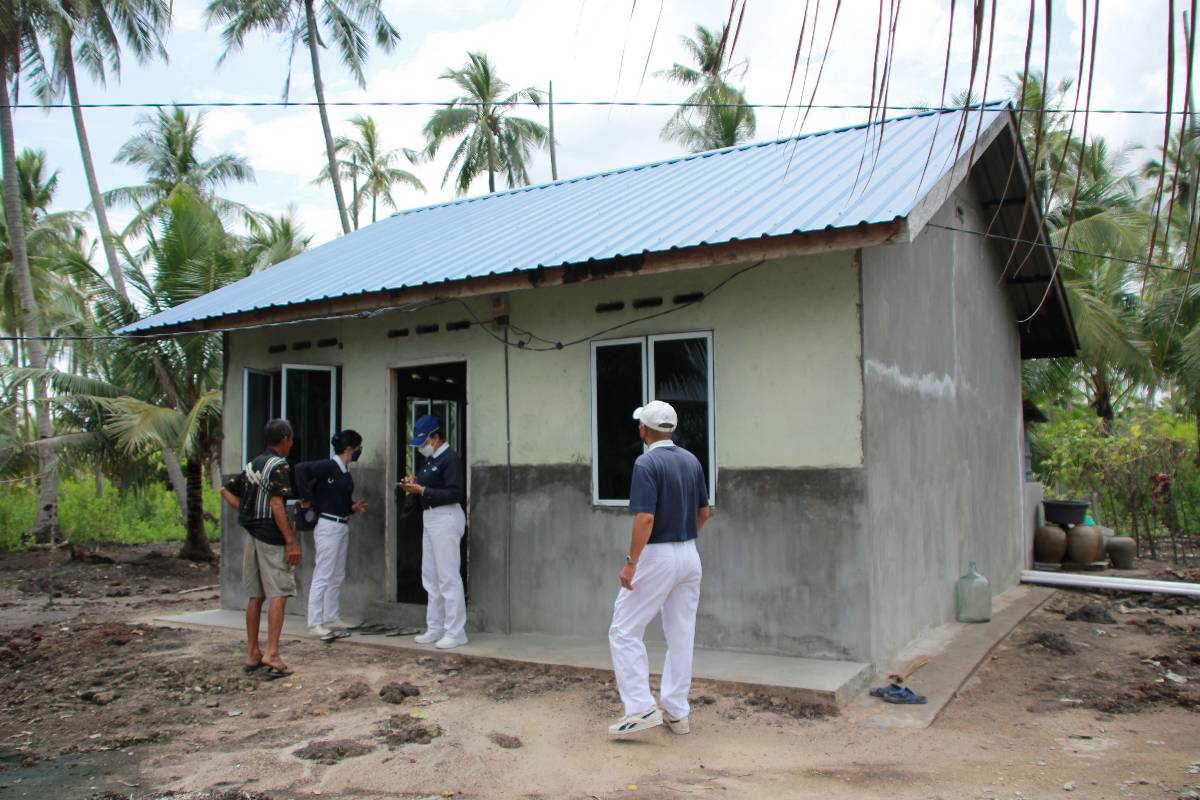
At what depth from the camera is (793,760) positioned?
199 inches

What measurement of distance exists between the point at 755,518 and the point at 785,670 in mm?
1147

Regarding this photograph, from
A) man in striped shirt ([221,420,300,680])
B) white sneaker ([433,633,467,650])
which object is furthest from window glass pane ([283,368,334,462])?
white sneaker ([433,633,467,650])

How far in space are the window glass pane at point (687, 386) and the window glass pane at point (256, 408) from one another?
450 cm

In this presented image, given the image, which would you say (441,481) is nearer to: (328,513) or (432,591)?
(432,591)

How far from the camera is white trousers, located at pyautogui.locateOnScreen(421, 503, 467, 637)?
761cm

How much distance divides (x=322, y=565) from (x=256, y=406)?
2300 millimetres

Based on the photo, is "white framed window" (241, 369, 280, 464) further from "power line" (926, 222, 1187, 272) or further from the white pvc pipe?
the white pvc pipe

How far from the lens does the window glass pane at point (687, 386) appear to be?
7398mm

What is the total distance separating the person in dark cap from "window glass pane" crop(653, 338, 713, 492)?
9.17 ft

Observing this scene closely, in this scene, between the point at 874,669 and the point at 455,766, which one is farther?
the point at 874,669

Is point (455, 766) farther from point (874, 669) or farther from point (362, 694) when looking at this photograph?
point (874, 669)

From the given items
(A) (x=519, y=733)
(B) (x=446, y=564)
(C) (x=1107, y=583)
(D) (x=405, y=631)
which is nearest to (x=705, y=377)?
(B) (x=446, y=564)

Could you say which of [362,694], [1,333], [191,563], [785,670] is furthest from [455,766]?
[1,333]

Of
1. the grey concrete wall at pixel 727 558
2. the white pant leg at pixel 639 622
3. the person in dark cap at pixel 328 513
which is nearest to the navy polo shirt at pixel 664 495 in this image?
the white pant leg at pixel 639 622
